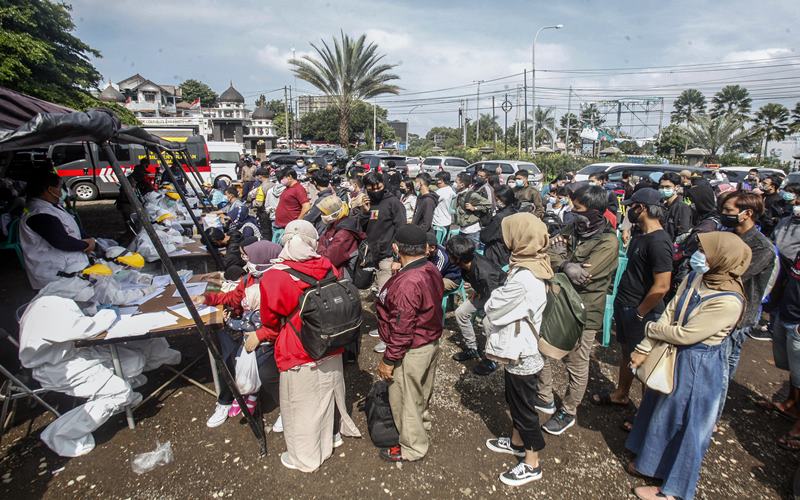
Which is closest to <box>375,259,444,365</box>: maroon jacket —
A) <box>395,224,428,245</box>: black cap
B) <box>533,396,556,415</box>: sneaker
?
<box>395,224,428,245</box>: black cap

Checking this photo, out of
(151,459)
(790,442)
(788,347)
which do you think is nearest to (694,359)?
(788,347)

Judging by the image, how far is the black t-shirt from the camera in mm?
2967

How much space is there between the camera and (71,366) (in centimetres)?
288

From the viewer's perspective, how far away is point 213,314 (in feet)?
10.9

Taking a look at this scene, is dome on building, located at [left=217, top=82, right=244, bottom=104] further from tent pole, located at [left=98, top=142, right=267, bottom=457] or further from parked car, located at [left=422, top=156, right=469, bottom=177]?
tent pole, located at [left=98, top=142, right=267, bottom=457]

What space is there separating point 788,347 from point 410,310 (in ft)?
10.2

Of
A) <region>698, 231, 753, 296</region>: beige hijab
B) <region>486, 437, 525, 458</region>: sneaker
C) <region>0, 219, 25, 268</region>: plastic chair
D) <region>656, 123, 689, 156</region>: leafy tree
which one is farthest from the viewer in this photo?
<region>656, 123, 689, 156</region>: leafy tree

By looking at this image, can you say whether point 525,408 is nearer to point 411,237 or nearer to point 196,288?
point 411,237

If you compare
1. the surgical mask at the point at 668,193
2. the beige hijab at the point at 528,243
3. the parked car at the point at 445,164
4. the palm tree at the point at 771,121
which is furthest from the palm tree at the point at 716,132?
the beige hijab at the point at 528,243

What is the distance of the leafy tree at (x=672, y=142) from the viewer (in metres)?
35.4

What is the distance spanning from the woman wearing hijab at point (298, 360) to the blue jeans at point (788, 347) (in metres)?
3.49

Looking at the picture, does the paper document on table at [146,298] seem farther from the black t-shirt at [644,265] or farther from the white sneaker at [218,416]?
the black t-shirt at [644,265]

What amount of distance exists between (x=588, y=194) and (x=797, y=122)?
39741 millimetres

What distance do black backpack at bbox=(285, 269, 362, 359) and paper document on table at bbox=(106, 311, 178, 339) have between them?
131cm
